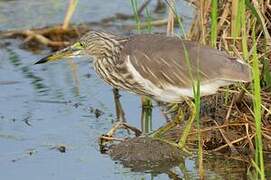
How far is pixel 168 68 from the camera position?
5.52m

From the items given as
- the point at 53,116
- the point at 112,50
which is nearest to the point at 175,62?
the point at 112,50

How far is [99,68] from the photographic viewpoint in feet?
19.4

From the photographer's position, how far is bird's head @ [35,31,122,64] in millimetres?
5941

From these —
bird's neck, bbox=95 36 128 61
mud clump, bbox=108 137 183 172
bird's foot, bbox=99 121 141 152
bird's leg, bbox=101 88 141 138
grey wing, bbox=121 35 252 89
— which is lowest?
mud clump, bbox=108 137 183 172

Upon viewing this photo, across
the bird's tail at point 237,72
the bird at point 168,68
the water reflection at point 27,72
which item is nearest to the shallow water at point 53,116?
the water reflection at point 27,72

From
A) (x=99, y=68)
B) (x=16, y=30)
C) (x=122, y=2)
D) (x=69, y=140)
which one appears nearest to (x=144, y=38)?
(x=99, y=68)

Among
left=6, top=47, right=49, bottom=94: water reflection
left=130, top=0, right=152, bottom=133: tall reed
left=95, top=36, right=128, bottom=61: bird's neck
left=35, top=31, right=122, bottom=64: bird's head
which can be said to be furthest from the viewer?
left=6, top=47, right=49, bottom=94: water reflection

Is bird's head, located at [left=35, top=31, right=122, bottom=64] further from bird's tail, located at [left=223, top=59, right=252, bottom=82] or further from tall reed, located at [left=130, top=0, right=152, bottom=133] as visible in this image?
bird's tail, located at [left=223, top=59, right=252, bottom=82]

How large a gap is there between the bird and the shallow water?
42 centimetres

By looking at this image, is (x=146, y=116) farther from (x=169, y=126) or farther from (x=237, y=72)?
(x=237, y=72)

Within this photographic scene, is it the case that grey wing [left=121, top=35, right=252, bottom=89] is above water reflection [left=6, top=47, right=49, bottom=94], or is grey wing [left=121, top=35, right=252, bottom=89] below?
below

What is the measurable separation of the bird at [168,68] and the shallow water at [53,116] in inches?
16.4

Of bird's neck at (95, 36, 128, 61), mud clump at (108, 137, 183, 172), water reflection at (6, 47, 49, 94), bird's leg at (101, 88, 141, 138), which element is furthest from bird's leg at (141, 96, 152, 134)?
water reflection at (6, 47, 49, 94)

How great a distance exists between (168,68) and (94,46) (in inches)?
27.6
